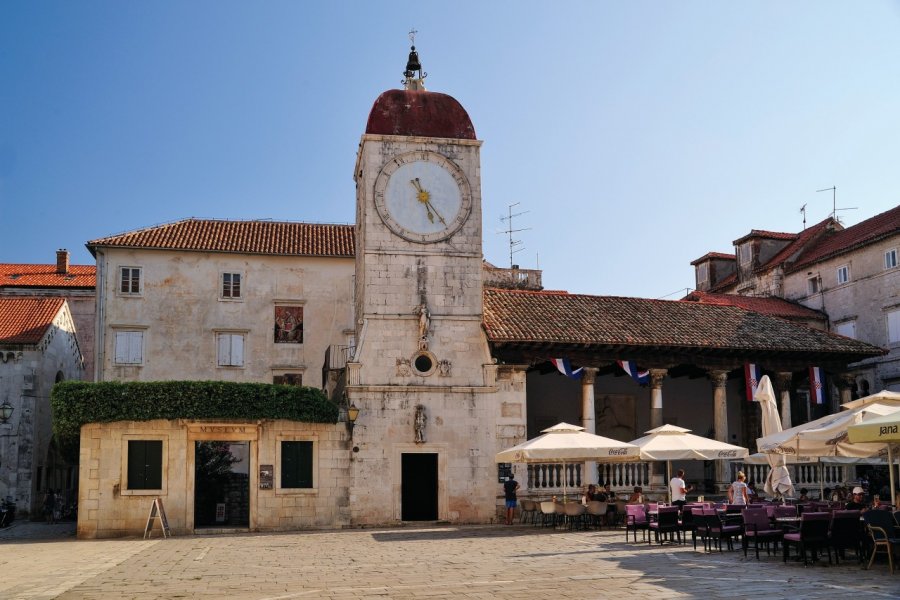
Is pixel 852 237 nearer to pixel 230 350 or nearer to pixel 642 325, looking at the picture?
pixel 642 325

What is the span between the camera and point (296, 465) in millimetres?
26422

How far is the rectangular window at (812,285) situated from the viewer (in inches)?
1631

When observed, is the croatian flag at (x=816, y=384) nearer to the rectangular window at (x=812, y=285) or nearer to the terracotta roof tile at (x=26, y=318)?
the rectangular window at (x=812, y=285)

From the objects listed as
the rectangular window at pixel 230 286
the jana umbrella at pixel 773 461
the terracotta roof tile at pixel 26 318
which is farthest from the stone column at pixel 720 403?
the terracotta roof tile at pixel 26 318

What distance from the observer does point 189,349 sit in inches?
1566

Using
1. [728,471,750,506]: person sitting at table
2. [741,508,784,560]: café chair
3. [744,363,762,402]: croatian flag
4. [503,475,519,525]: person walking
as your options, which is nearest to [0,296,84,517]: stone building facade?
Answer: [503,475,519,525]: person walking

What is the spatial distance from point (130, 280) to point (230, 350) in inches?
199

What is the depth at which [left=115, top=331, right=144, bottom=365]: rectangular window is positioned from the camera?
39.0 m

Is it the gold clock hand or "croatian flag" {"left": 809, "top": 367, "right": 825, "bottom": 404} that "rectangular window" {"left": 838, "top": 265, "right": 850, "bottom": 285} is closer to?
"croatian flag" {"left": 809, "top": 367, "right": 825, "bottom": 404}

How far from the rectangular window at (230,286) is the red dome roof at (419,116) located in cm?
1370

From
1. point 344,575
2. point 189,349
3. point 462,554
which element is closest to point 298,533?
point 462,554

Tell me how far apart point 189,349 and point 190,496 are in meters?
15.1

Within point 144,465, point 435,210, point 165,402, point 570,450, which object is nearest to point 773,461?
point 570,450

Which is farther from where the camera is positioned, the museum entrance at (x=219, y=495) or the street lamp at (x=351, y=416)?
the museum entrance at (x=219, y=495)
